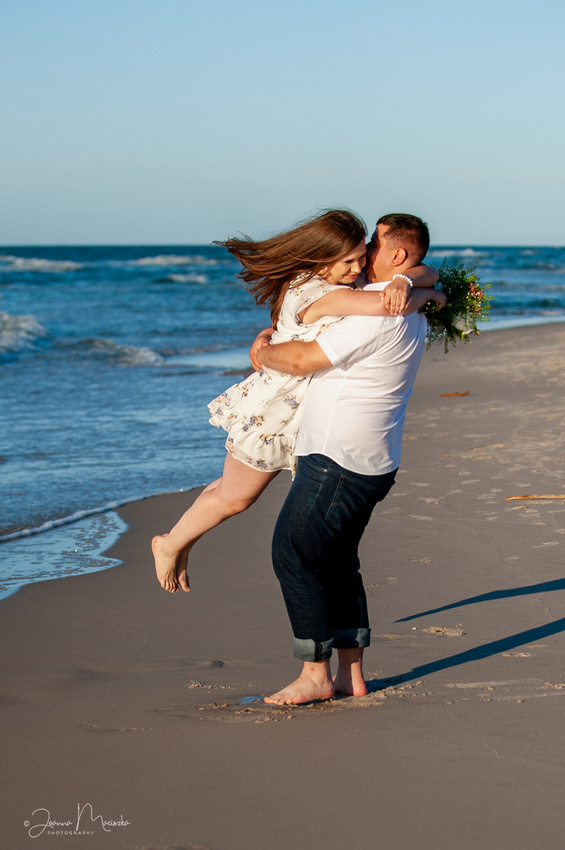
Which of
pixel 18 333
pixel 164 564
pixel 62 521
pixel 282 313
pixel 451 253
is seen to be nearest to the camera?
pixel 282 313

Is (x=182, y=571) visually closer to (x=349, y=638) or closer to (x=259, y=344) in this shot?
(x=349, y=638)

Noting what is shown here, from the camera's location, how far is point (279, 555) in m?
2.83

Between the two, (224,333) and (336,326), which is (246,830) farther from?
(224,333)

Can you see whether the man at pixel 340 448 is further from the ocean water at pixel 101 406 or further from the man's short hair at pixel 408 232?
the ocean water at pixel 101 406

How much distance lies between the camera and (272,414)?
3.01 meters

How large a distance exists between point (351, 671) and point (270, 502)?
3.04 meters

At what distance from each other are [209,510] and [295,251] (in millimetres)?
986

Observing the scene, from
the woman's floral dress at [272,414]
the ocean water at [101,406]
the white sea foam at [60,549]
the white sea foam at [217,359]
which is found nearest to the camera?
the woman's floral dress at [272,414]

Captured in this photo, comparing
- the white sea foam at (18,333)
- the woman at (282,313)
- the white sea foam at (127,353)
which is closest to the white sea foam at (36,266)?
the white sea foam at (18,333)

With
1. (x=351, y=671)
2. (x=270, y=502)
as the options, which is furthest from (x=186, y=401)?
(x=351, y=671)

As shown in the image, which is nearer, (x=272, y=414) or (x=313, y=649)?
(x=313, y=649)

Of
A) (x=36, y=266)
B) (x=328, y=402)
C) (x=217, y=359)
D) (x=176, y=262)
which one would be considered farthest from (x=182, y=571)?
(x=176, y=262)

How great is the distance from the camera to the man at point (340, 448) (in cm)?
269

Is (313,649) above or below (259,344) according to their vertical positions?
below
